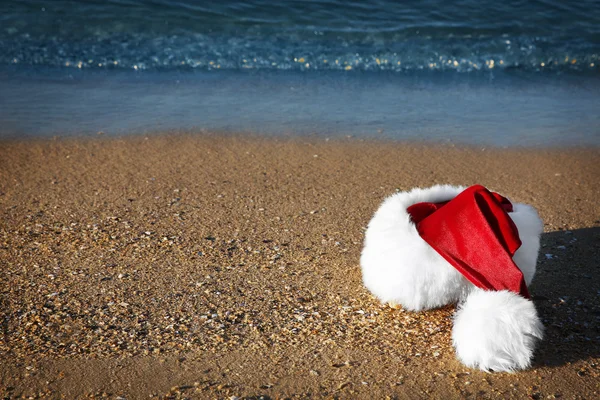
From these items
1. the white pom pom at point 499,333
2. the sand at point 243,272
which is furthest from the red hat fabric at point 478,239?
the sand at point 243,272

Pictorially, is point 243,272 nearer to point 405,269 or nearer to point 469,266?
point 405,269

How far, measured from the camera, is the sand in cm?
234

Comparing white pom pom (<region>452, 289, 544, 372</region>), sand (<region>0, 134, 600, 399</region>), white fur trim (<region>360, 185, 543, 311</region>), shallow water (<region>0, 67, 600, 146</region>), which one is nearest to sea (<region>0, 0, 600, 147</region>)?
shallow water (<region>0, 67, 600, 146</region>)

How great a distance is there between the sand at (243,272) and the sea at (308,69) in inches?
21.0

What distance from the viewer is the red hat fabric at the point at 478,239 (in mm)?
2500

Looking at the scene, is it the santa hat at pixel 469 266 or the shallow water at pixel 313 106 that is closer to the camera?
the santa hat at pixel 469 266

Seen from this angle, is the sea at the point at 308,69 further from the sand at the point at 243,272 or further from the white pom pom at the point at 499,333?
the white pom pom at the point at 499,333

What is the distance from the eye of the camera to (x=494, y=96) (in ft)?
21.8

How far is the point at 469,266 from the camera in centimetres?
254

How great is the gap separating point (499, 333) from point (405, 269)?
0.45 metres

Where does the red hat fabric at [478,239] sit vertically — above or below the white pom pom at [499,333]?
above

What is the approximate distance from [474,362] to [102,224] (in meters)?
2.15

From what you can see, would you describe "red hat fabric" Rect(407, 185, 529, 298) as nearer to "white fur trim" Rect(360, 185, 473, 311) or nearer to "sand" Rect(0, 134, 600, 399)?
"white fur trim" Rect(360, 185, 473, 311)

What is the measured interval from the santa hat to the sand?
14cm
